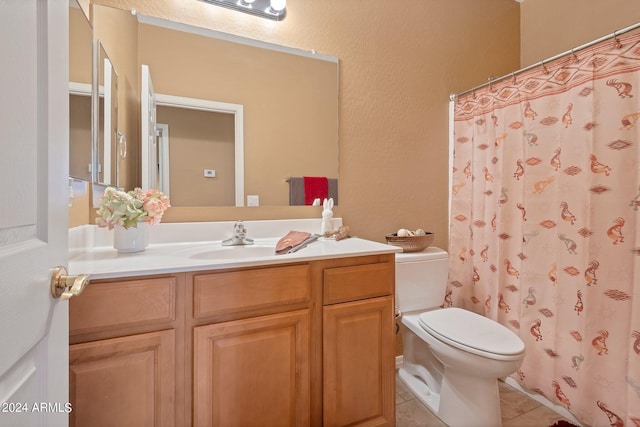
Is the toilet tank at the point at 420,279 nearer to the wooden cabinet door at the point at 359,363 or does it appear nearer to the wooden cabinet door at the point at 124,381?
the wooden cabinet door at the point at 359,363

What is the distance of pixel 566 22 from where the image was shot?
207 centimetres

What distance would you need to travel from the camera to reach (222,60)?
61.0 inches

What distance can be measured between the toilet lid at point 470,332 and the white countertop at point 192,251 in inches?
18.7

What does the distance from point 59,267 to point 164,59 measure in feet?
4.10

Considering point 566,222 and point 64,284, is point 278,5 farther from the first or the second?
point 566,222

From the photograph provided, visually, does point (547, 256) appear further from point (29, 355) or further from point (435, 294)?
point (29, 355)

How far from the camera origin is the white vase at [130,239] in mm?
1202

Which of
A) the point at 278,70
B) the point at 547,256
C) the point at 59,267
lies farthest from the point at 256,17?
the point at 547,256

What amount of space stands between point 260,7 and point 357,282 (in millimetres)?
1515

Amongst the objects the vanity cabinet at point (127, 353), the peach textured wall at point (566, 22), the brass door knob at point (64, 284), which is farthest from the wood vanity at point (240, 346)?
the peach textured wall at point (566, 22)

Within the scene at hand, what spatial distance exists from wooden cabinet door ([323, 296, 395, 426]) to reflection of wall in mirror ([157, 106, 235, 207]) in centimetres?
84

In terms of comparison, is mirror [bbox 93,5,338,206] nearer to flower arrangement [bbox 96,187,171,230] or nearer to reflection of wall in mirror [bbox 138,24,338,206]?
reflection of wall in mirror [bbox 138,24,338,206]

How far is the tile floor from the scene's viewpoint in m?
1.49

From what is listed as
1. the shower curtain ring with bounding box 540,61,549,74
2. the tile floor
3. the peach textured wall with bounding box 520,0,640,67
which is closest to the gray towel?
the tile floor
